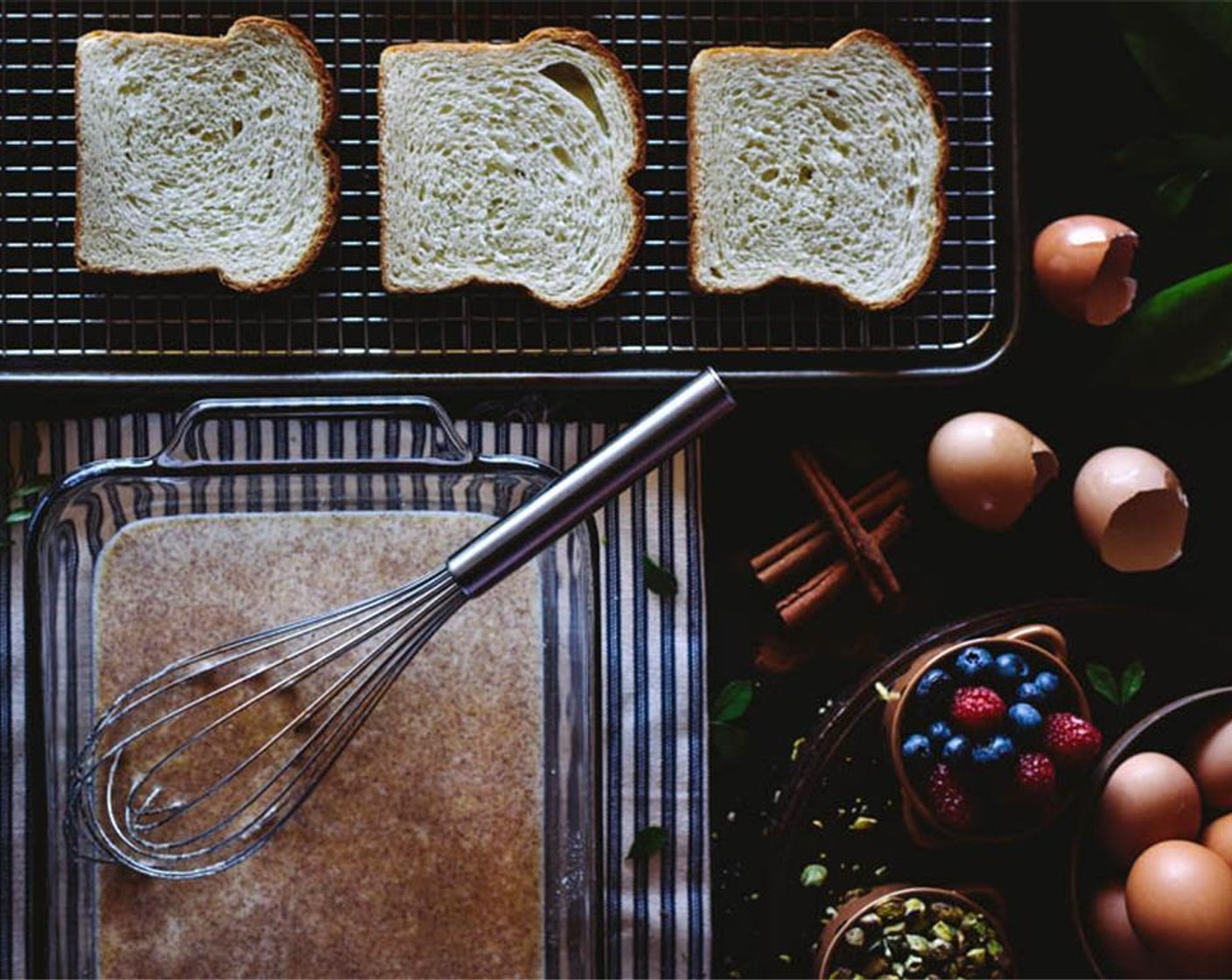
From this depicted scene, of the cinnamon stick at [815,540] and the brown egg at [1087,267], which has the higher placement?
the brown egg at [1087,267]

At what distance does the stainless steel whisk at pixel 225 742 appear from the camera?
1009 mm

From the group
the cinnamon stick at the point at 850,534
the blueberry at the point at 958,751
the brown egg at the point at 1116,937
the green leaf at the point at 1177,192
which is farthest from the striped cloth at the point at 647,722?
the green leaf at the point at 1177,192

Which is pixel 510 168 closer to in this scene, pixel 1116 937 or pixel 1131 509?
pixel 1131 509

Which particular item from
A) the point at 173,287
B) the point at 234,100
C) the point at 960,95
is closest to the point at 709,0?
the point at 960,95

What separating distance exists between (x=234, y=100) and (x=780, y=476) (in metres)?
0.55

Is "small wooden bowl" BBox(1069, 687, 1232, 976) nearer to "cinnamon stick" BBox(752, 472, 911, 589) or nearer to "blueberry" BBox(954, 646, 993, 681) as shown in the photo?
"blueberry" BBox(954, 646, 993, 681)

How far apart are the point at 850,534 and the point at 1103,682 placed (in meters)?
0.24

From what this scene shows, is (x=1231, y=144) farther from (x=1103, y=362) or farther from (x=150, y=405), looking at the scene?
(x=150, y=405)

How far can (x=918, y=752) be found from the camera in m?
1.02

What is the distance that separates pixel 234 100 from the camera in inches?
42.5

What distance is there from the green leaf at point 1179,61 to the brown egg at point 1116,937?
0.65 meters

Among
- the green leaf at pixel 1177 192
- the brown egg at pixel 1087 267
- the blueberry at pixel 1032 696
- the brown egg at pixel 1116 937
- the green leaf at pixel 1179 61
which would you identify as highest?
the green leaf at pixel 1179 61

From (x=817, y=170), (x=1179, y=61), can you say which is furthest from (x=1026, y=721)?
(x=1179, y=61)

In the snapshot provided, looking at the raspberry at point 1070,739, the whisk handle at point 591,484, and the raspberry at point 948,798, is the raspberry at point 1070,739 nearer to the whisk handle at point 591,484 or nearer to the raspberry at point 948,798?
the raspberry at point 948,798
